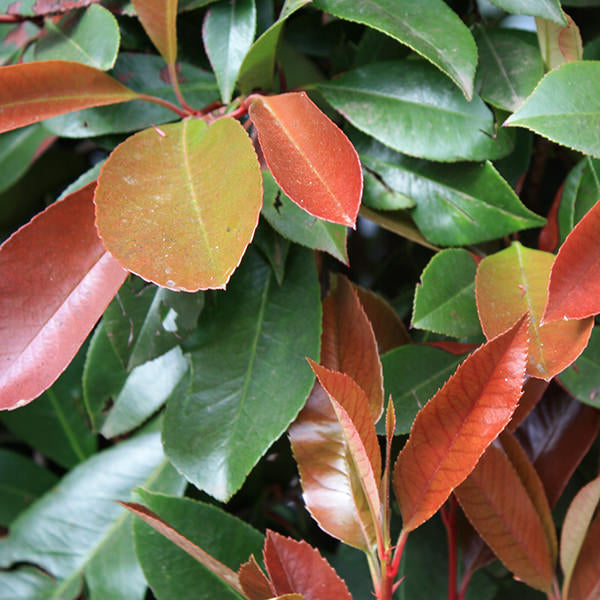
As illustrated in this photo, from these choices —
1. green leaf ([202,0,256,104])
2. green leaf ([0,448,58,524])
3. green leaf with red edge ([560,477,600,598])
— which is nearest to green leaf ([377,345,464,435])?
green leaf with red edge ([560,477,600,598])

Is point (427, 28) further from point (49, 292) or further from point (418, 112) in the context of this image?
point (49, 292)

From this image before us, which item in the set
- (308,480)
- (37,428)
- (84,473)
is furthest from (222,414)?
(37,428)

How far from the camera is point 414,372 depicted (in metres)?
0.46

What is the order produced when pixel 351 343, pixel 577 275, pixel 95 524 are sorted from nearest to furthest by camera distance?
pixel 577 275 < pixel 351 343 < pixel 95 524

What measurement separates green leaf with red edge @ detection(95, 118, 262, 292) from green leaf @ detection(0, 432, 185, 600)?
0.31m

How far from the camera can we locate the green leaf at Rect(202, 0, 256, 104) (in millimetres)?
473

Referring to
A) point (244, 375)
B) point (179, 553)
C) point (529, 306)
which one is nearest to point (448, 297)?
point (529, 306)

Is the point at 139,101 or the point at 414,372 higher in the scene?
the point at 139,101

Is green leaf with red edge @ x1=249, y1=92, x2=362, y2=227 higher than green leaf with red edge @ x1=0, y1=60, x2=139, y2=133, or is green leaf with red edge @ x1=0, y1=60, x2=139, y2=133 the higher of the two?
green leaf with red edge @ x1=0, y1=60, x2=139, y2=133

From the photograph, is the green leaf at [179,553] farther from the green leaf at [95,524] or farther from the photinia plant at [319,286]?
the green leaf at [95,524]

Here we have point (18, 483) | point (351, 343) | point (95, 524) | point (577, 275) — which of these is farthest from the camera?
point (18, 483)

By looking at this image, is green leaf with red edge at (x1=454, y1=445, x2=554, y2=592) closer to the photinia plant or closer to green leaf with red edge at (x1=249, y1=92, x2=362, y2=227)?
the photinia plant

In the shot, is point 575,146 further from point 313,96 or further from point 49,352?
point 49,352

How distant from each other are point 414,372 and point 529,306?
11 cm
